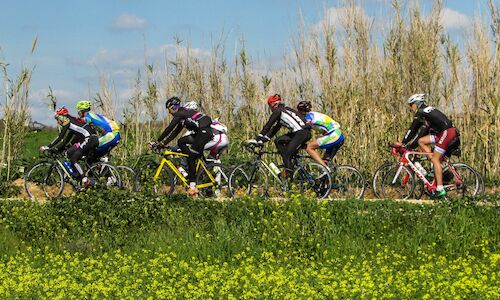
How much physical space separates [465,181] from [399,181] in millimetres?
1225

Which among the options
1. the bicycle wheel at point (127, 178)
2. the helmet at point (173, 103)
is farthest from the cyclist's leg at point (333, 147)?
the bicycle wheel at point (127, 178)

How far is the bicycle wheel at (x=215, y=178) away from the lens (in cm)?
1521

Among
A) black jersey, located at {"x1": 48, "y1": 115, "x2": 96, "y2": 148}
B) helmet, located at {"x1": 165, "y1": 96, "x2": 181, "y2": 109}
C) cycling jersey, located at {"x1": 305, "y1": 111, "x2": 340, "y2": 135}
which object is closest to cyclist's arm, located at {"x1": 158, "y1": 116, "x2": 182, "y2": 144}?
helmet, located at {"x1": 165, "y1": 96, "x2": 181, "y2": 109}

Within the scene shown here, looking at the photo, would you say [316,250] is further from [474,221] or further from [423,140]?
[423,140]

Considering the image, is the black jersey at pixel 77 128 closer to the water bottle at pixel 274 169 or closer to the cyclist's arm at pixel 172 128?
the cyclist's arm at pixel 172 128

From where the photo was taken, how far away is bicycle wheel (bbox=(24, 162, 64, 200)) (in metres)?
16.2

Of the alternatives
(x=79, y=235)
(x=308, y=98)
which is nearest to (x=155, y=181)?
(x=79, y=235)

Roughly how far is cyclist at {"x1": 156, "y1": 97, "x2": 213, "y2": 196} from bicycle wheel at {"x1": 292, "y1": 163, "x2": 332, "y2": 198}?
5.55 feet

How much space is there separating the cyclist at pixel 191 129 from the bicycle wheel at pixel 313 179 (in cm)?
169

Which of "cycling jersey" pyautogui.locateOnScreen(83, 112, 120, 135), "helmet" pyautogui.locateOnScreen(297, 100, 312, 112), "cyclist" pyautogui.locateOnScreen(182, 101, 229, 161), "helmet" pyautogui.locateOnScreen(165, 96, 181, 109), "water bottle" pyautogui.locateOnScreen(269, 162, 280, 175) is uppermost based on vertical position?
"helmet" pyautogui.locateOnScreen(165, 96, 181, 109)

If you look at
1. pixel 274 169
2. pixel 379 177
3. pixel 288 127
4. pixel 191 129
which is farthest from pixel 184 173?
pixel 379 177

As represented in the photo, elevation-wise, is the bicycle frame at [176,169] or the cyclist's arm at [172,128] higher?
the cyclist's arm at [172,128]

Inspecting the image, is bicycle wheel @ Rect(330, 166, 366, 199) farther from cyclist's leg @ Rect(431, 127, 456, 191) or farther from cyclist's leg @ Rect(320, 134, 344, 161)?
cyclist's leg @ Rect(431, 127, 456, 191)

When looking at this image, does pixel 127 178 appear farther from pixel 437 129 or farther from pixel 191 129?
pixel 437 129
